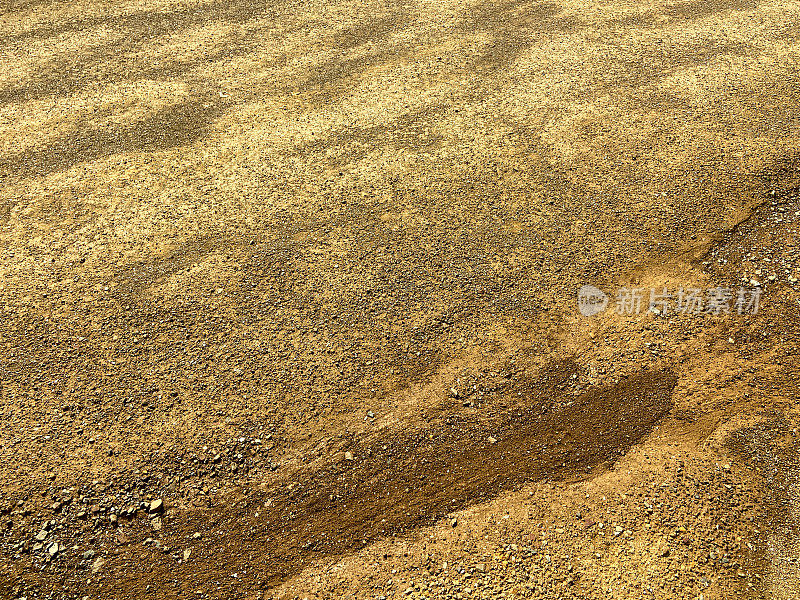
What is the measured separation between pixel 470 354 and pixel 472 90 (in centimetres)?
470

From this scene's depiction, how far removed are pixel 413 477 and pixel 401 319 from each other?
5.50ft

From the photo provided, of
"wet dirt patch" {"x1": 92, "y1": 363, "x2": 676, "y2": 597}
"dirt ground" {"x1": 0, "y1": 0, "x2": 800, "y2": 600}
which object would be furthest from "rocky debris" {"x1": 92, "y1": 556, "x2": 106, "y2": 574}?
"wet dirt patch" {"x1": 92, "y1": 363, "x2": 676, "y2": 597}

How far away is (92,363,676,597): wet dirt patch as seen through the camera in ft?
15.7

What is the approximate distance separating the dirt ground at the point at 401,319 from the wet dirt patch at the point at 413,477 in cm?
2

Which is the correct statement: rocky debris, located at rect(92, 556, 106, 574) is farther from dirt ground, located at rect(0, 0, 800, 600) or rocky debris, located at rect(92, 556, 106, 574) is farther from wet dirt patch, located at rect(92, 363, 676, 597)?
wet dirt patch, located at rect(92, 363, 676, 597)

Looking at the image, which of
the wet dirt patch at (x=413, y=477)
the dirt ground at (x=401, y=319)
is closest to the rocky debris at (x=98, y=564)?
the dirt ground at (x=401, y=319)

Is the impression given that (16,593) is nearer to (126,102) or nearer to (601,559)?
(601,559)

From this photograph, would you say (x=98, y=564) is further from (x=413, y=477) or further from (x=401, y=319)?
(x=401, y=319)

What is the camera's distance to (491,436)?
210 inches

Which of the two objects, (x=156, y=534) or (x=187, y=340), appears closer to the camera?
(x=156, y=534)

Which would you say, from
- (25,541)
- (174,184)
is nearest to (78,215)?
(174,184)

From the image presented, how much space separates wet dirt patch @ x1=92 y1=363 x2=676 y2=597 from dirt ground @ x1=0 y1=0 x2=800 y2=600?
0.07 ft

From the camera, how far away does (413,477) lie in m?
5.13

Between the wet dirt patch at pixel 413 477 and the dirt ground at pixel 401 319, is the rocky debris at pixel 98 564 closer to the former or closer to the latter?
the dirt ground at pixel 401 319
